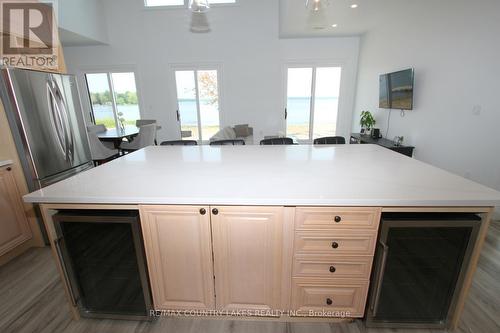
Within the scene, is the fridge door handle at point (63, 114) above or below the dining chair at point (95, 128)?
above

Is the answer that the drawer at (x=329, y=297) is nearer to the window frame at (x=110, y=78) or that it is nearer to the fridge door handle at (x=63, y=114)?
the fridge door handle at (x=63, y=114)

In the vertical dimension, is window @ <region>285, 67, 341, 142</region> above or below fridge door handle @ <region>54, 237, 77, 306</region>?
above

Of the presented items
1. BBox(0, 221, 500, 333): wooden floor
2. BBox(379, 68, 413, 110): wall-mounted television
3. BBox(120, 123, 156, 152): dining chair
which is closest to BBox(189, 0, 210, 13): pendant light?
BBox(120, 123, 156, 152): dining chair

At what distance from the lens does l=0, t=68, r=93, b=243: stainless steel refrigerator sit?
195 cm

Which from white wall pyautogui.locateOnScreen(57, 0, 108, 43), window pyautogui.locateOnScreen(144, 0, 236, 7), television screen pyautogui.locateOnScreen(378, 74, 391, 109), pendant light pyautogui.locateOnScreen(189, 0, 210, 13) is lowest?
television screen pyautogui.locateOnScreen(378, 74, 391, 109)

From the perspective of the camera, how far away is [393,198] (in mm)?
1129

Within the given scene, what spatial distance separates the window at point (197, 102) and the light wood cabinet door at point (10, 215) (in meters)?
4.48

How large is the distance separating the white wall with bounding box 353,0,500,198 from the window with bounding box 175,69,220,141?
4.27m

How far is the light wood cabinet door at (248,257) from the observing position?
1.22 meters

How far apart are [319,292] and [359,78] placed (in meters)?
6.01

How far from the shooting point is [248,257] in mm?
1303

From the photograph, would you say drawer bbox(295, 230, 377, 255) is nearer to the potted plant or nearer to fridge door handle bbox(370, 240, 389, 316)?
fridge door handle bbox(370, 240, 389, 316)

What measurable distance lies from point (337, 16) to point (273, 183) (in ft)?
14.7
